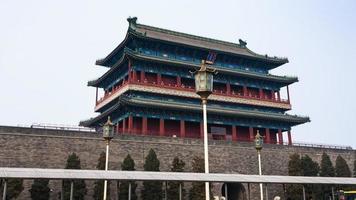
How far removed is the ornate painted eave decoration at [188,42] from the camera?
141 ft

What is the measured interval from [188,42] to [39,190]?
2527 centimetres

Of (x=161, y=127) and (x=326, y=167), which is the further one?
(x=161, y=127)

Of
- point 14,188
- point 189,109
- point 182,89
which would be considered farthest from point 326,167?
point 14,188

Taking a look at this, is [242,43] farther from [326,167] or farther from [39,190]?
[39,190]

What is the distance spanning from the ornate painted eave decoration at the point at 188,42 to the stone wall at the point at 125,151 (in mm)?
12257

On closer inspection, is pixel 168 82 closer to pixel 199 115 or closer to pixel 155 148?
pixel 199 115

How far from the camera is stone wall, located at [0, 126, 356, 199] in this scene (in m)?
28.7

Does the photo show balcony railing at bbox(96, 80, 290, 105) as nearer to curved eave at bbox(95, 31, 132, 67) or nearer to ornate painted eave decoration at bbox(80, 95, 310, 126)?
ornate painted eave decoration at bbox(80, 95, 310, 126)

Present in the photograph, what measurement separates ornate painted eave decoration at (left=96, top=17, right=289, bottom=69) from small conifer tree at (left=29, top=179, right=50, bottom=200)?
19.0 metres

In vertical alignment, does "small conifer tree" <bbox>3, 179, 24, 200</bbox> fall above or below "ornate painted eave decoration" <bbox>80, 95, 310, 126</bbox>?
below

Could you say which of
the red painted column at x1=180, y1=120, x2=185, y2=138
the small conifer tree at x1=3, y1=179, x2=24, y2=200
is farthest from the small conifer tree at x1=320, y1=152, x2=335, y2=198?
the small conifer tree at x1=3, y1=179, x2=24, y2=200

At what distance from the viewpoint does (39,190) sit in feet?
88.5

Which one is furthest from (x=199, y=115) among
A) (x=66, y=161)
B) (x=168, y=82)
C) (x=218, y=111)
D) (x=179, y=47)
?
(x=66, y=161)

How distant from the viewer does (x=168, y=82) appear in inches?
1710
